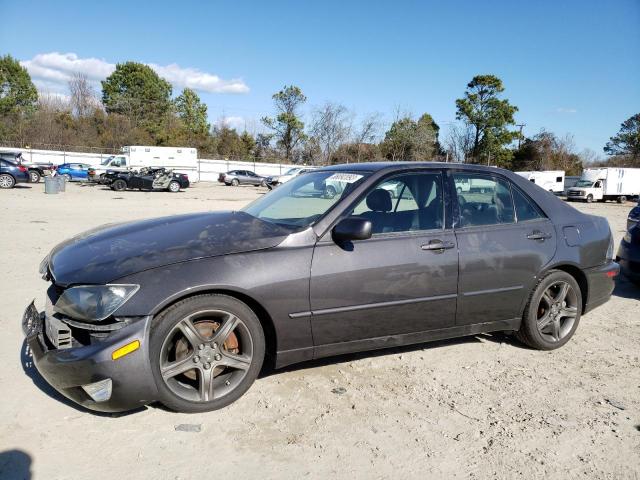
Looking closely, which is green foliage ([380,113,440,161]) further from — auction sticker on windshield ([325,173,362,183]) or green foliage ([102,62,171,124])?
auction sticker on windshield ([325,173,362,183])

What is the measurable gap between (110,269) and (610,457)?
308 cm

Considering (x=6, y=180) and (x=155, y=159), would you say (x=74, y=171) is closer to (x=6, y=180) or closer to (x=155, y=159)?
(x=155, y=159)

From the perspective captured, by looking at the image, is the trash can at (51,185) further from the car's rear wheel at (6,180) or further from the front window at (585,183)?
the front window at (585,183)


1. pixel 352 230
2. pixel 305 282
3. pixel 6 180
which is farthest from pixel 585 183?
pixel 305 282

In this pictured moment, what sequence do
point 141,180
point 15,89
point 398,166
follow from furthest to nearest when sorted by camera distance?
1. point 15,89
2. point 141,180
3. point 398,166

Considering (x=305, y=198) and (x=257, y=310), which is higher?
(x=305, y=198)

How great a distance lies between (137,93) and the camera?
6050cm

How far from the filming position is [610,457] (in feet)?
8.66

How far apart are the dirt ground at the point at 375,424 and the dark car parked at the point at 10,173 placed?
24060mm

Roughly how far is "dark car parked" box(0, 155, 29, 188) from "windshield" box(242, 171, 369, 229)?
24.8 m

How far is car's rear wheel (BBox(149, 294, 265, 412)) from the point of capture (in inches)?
111

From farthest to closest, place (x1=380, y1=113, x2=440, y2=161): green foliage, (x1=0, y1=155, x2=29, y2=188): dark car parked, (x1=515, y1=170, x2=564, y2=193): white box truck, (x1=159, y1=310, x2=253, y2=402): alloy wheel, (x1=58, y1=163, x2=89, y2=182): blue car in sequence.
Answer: (x1=380, y1=113, x2=440, y2=161): green foliage < (x1=515, y1=170, x2=564, y2=193): white box truck < (x1=58, y1=163, x2=89, y2=182): blue car < (x1=0, y1=155, x2=29, y2=188): dark car parked < (x1=159, y1=310, x2=253, y2=402): alloy wheel

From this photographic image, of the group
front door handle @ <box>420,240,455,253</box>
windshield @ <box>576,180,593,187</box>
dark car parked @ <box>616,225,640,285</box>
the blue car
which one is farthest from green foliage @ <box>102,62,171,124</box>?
front door handle @ <box>420,240,455,253</box>

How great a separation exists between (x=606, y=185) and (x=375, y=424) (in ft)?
132
